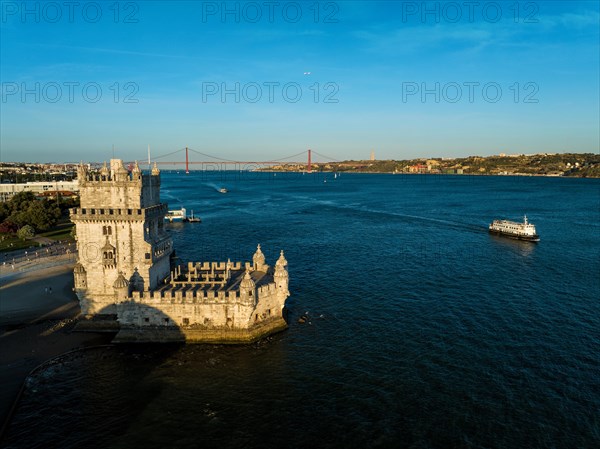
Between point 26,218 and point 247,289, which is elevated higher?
point 26,218

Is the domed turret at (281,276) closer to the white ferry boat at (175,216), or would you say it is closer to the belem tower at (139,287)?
the belem tower at (139,287)

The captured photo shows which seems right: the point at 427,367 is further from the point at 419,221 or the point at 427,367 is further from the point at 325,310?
the point at 419,221

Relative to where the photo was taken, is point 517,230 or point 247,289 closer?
point 247,289

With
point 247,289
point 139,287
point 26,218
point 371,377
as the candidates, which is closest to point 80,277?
point 139,287

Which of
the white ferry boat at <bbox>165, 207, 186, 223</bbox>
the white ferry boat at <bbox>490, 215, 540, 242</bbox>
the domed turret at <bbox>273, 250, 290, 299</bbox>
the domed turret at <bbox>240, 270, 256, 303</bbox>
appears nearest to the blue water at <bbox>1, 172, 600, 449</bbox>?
the domed turret at <bbox>240, 270, 256, 303</bbox>

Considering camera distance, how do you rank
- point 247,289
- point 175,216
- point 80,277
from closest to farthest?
point 247,289 < point 80,277 < point 175,216

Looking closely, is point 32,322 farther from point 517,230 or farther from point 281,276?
point 517,230

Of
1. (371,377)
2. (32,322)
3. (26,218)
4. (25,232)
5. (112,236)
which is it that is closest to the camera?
(371,377)

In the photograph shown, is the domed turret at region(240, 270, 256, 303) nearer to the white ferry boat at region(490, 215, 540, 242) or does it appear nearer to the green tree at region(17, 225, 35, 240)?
the green tree at region(17, 225, 35, 240)
